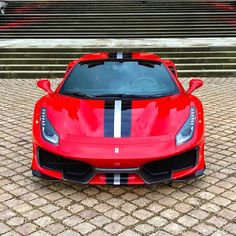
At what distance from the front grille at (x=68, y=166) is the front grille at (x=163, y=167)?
1.79ft

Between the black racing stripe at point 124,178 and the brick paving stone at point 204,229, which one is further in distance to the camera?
the black racing stripe at point 124,178

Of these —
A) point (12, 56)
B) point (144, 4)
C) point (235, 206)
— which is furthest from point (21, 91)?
point (144, 4)

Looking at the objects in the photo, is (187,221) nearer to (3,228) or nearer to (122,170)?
(122,170)

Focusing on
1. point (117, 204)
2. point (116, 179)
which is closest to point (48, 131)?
point (116, 179)

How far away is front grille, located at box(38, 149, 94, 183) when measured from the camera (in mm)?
3904

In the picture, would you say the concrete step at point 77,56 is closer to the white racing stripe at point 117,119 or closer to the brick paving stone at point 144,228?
the white racing stripe at point 117,119

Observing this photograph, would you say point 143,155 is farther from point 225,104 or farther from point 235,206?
point 225,104

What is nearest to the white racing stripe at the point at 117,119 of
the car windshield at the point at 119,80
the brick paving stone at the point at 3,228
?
the car windshield at the point at 119,80

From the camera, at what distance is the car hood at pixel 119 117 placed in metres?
4.04

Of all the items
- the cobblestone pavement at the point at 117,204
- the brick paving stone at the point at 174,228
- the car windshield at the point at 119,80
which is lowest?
the cobblestone pavement at the point at 117,204

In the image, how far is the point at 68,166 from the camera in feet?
13.0

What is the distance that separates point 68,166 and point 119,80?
4.87 ft

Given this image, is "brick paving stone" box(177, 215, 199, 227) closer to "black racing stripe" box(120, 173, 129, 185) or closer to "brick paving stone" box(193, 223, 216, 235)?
"brick paving stone" box(193, 223, 216, 235)

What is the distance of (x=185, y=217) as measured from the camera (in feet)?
12.2
